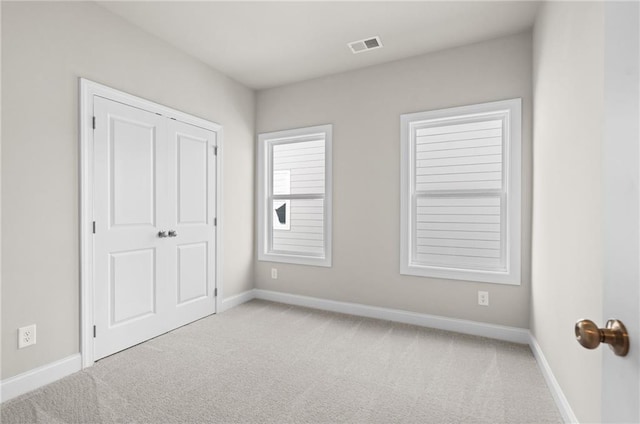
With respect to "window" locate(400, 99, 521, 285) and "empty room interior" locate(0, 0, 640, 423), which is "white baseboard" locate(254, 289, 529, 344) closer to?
"empty room interior" locate(0, 0, 640, 423)

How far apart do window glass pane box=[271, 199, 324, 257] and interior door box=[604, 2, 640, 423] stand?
333 cm

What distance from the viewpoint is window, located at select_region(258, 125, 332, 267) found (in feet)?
12.7

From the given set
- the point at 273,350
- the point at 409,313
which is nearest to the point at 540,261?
the point at 409,313

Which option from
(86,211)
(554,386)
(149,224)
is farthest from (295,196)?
(554,386)

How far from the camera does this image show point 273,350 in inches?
108

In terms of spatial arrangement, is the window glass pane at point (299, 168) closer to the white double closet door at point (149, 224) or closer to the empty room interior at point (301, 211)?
the empty room interior at point (301, 211)

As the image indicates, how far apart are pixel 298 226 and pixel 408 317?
65.2 inches

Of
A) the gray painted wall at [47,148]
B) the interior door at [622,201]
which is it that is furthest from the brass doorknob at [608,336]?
the gray painted wall at [47,148]

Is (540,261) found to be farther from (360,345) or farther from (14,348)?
(14,348)

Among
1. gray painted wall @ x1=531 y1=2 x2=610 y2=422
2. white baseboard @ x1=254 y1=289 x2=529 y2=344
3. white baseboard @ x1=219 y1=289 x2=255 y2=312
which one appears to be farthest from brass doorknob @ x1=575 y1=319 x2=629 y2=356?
white baseboard @ x1=219 y1=289 x2=255 y2=312

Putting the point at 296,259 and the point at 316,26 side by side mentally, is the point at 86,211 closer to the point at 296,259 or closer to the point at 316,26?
the point at 296,259

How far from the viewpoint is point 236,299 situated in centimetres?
399

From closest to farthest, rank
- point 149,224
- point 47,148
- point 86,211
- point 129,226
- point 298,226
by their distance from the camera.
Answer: point 47,148
point 86,211
point 129,226
point 149,224
point 298,226

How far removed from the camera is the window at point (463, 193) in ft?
9.64
